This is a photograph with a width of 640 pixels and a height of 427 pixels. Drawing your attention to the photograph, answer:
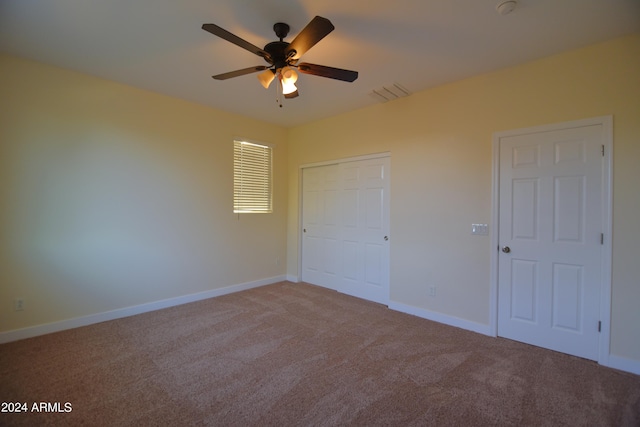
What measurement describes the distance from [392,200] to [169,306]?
3.35m

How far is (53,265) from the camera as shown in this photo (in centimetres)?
302

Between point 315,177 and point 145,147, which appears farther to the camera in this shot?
point 315,177

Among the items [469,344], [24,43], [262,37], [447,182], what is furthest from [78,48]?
[469,344]

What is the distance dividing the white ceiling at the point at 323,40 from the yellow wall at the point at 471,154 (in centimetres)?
22

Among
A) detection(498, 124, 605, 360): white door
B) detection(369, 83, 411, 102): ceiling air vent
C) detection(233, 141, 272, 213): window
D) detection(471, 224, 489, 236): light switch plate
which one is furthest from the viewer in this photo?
detection(233, 141, 272, 213): window

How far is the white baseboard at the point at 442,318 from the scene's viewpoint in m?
3.13

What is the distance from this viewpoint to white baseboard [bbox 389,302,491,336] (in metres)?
3.13

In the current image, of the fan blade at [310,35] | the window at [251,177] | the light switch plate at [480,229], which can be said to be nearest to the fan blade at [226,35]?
the fan blade at [310,35]

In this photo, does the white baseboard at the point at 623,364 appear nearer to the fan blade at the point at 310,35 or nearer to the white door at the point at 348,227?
the white door at the point at 348,227

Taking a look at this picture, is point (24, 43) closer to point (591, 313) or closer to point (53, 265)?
point (53, 265)

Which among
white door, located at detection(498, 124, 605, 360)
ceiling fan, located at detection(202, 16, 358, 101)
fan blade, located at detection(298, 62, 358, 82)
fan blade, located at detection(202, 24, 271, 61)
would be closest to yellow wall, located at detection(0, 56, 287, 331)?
ceiling fan, located at detection(202, 16, 358, 101)

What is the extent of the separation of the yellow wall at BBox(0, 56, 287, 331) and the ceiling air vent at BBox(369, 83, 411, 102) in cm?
220

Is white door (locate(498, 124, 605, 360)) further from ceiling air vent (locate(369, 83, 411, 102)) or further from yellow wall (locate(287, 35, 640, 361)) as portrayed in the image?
ceiling air vent (locate(369, 83, 411, 102))

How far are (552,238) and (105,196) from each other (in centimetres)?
484
